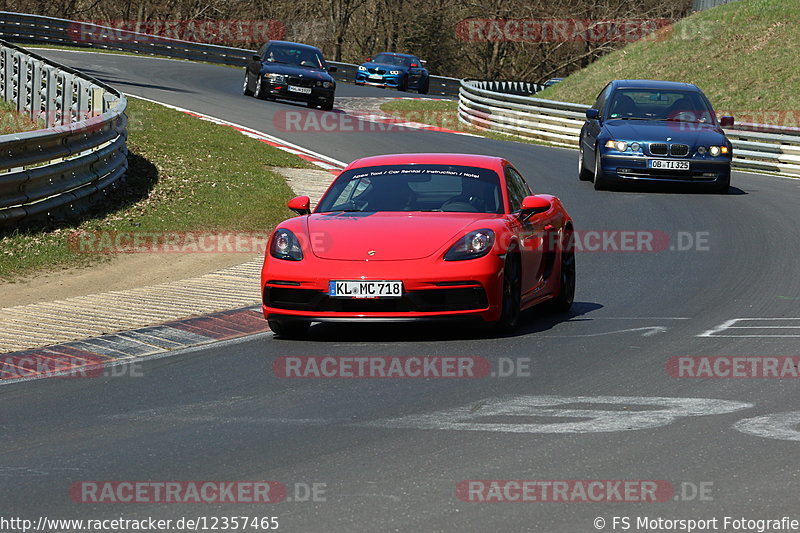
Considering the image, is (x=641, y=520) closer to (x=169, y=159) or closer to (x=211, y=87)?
(x=169, y=159)

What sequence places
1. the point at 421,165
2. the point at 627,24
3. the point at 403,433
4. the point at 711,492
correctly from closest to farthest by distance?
the point at 711,492 < the point at 403,433 < the point at 421,165 < the point at 627,24

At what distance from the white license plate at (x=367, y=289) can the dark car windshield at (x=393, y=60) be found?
139 ft

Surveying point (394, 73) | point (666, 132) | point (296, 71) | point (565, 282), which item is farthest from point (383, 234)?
point (394, 73)

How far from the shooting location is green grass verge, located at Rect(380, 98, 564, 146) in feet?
104

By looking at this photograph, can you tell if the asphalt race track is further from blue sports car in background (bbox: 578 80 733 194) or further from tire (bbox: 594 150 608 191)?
tire (bbox: 594 150 608 191)

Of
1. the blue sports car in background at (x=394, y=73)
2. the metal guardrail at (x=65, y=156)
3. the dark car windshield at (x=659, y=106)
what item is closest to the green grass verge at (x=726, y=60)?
the blue sports car in background at (x=394, y=73)

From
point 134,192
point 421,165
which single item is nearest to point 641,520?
point 421,165

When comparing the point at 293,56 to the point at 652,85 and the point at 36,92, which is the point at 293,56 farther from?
the point at 652,85

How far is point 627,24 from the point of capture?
69.3 metres

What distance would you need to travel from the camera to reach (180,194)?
17203 mm

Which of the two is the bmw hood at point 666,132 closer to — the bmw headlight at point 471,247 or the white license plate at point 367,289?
the bmw headlight at point 471,247

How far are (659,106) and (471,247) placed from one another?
12261 millimetres

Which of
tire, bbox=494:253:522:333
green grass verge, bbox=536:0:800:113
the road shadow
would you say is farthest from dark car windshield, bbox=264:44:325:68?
tire, bbox=494:253:522:333

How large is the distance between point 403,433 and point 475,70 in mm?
68853
